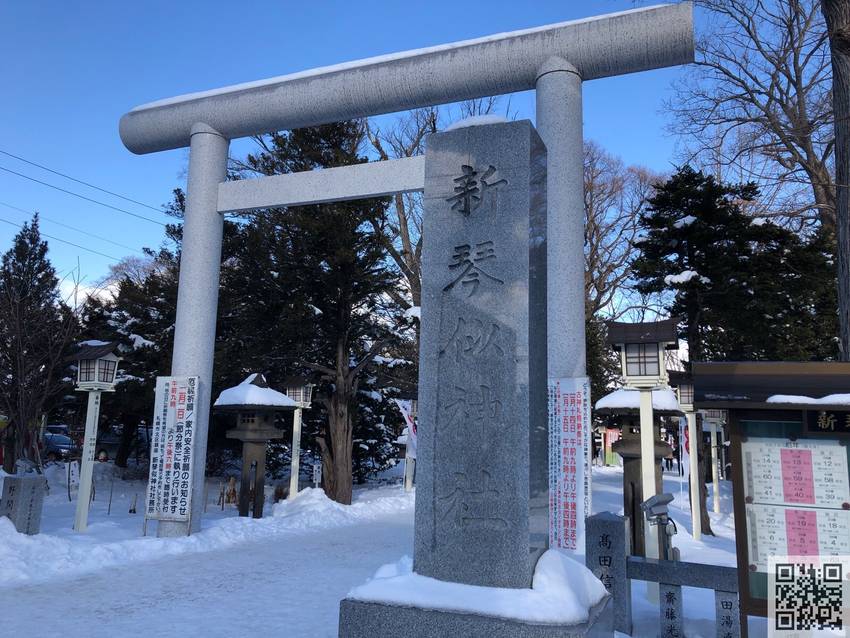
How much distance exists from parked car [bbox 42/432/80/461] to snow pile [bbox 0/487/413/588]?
49.6 ft

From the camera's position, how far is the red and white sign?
8.33 m

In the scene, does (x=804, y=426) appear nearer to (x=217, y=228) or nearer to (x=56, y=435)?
(x=217, y=228)

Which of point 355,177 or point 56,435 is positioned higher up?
point 355,177

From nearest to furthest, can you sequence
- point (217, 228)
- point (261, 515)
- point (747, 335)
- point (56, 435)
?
→ point (217, 228), point (261, 515), point (747, 335), point (56, 435)

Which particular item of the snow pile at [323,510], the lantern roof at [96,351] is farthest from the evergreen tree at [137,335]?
the lantern roof at [96,351]

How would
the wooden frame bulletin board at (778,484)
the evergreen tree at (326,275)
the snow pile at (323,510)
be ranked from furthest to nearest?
the evergreen tree at (326,275)
the snow pile at (323,510)
the wooden frame bulletin board at (778,484)

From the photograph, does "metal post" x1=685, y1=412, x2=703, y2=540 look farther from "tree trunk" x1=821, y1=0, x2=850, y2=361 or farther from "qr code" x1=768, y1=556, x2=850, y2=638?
"qr code" x1=768, y1=556, x2=850, y2=638

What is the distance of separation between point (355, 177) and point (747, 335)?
10656 mm

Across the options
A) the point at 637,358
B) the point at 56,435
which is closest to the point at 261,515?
the point at 637,358

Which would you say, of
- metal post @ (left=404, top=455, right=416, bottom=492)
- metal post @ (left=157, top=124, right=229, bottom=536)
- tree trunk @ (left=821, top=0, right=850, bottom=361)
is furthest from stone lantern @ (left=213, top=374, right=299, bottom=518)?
tree trunk @ (left=821, top=0, right=850, bottom=361)

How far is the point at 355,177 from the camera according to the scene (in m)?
10.2

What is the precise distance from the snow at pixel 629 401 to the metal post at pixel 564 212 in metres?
2.01

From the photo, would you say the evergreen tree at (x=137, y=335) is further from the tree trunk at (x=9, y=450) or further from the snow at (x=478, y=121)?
the snow at (x=478, y=121)

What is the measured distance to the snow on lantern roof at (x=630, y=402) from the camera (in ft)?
34.0
